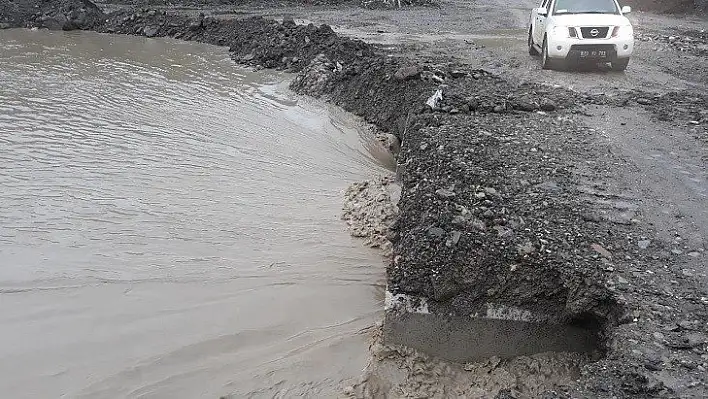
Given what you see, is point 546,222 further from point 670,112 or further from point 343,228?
point 670,112

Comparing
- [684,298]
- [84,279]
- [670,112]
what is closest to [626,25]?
[670,112]

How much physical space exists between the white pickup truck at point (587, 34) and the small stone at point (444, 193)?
7350mm

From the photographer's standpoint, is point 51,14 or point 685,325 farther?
point 51,14

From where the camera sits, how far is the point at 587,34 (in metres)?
11.7

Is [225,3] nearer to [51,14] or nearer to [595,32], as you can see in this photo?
[51,14]

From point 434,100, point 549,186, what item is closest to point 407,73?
point 434,100

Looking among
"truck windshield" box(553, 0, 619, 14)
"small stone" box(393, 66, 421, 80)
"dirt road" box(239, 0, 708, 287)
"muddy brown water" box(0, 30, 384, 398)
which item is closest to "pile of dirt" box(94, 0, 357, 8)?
"dirt road" box(239, 0, 708, 287)

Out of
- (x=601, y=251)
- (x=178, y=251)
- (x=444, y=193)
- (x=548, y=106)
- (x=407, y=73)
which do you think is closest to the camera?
(x=601, y=251)

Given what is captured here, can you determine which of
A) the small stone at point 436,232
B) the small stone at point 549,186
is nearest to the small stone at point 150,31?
the small stone at point 549,186

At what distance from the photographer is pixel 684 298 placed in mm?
4191

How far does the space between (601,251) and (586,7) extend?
906 cm

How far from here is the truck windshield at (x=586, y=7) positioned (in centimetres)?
1212

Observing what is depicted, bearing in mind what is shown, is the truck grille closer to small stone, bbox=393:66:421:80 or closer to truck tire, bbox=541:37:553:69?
truck tire, bbox=541:37:553:69

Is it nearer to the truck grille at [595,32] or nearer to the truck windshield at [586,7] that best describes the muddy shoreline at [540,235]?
the truck grille at [595,32]
